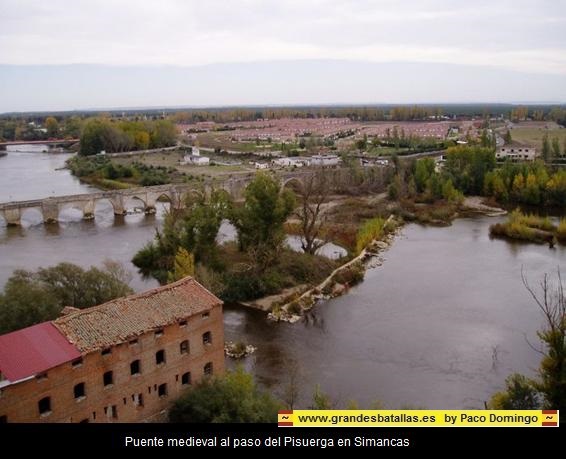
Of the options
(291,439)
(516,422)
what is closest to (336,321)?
(516,422)

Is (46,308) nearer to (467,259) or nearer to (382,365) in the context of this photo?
(382,365)

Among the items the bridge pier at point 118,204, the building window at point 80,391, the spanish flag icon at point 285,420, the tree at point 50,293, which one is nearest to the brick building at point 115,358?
the building window at point 80,391

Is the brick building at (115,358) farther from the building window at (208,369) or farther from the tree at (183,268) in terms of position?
the tree at (183,268)

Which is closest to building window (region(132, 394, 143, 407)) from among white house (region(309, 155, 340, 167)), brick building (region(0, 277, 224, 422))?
brick building (region(0, 277, 224, 422))

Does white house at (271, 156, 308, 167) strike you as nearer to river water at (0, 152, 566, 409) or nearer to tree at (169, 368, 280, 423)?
river water at (0, 152, 566, 409)

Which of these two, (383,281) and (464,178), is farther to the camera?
(464,178)

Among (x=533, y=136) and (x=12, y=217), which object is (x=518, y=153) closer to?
(x=533, y=136)
